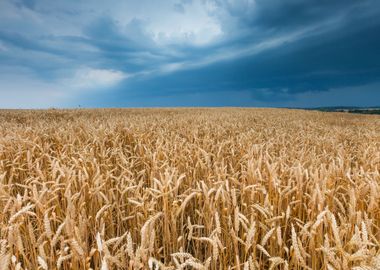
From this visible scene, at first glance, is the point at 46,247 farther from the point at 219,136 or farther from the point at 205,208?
the point at 219,136

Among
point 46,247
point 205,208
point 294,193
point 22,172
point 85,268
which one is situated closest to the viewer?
point 85,268

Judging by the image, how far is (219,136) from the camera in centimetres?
729

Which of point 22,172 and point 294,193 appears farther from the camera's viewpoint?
point 22,172

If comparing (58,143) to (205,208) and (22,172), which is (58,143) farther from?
(205,208)

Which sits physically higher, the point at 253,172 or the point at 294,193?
the point at 253,172

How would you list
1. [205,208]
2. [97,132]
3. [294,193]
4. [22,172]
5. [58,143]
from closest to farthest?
1. [205,208]
2. [294,193]
3. [22,172]
4. [58,143]
5. [97,132]

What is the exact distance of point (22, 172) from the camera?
4.35m

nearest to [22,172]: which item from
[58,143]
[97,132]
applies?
[58,143]

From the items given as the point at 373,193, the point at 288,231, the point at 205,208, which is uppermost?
the point at 373,193

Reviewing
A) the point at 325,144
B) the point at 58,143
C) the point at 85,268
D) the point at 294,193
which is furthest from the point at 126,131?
the point at 85,268

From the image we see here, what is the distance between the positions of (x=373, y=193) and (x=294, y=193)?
74 centimetres

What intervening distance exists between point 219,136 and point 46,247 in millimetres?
5400

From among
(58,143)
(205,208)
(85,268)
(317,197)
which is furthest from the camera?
(58,143)

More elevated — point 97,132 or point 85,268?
point 97,132
